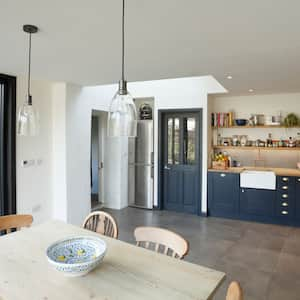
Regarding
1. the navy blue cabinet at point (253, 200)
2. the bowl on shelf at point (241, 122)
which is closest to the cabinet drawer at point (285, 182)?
the navy blue cabinet at point (253, 200)

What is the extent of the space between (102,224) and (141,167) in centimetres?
371

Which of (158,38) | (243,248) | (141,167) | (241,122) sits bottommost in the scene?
(243,248)

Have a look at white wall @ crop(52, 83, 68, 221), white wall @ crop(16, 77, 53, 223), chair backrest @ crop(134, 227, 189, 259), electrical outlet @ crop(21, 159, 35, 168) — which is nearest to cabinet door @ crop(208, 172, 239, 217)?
white wall @ crop(52, 83, 68, 221)

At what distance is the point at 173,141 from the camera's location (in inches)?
235

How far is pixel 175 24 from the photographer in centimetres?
208

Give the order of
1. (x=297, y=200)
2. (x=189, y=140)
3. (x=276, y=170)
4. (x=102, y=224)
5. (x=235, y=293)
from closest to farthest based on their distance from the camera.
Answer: (x=235, y=293), (x=102, y=224), (x=297, y=200), (x=276, y=170), (x=189, y=140)

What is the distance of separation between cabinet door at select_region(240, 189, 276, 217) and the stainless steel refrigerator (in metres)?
1.93

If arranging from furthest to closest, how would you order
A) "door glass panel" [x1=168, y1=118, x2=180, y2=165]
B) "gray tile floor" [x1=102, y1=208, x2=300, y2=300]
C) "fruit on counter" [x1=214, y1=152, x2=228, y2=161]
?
"door glass panel" [x1=168, y1=118, x2=180, y2=165] → "fruit on counter" [x1=214, y1=152, x2=228, y2=161] → "gray tile floor" [x1=102, y1=208, x2=300, y2=300]

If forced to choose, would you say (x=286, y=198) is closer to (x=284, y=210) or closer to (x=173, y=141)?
(x=284, y=210)

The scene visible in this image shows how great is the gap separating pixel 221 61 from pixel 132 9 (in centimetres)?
155

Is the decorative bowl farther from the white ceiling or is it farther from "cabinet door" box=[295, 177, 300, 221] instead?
"cabinet door" box=[295, 177, 300, 221]

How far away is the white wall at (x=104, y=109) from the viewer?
15.2ft

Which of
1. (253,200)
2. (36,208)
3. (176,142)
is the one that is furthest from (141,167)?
(36,208)

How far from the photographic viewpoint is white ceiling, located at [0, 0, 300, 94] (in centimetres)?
181
